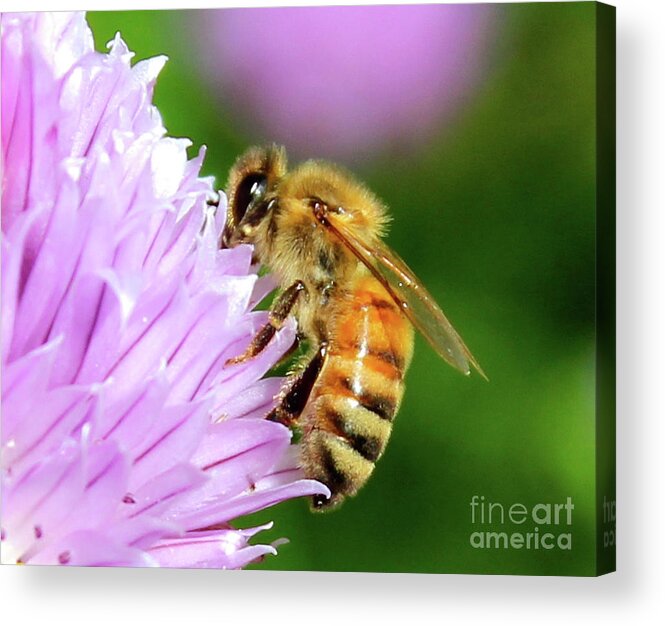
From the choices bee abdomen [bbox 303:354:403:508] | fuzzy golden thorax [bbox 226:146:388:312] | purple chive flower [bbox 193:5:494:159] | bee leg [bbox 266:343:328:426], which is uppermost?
purple chive flower [bbox 193:5:494:159]

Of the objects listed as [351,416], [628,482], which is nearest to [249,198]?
[351,416]

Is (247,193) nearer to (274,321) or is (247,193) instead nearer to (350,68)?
(274,321)

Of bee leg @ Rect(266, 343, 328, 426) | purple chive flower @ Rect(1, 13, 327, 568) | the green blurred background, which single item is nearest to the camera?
purple chive flower @ Rect(1, 13, 327, 568)

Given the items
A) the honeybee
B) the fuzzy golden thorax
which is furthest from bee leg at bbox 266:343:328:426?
the fuzzy golden thorax

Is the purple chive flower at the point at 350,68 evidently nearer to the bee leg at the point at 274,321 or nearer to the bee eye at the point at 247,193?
the bee eye at the point at 247,193

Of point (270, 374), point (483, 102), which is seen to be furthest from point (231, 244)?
point (483, 102)

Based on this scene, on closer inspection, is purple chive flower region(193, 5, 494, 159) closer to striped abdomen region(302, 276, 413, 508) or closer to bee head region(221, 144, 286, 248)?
bee head region(221, 144, 286, 248)

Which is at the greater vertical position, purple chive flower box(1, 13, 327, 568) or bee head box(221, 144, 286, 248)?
Result: bee head box(221, 144, 286, 248)

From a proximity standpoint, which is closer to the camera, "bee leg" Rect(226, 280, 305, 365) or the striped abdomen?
the striped abdomen
